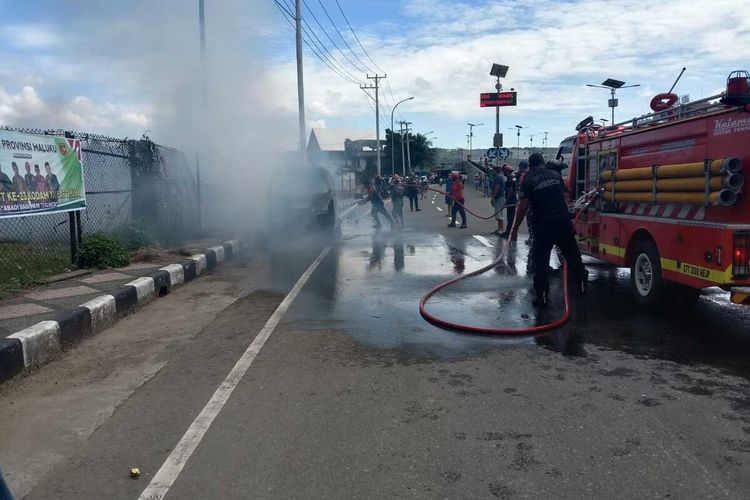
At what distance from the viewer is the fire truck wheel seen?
21.6 ft

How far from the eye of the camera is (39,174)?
7.72 meters

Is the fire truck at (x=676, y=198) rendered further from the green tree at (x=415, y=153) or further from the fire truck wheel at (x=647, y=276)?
the green tree at (x=415, y=153)

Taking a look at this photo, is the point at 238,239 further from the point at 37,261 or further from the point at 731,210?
the point at 731,210

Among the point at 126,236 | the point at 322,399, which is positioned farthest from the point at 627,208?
the point at 126,236

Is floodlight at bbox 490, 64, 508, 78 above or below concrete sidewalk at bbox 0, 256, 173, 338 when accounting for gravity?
above

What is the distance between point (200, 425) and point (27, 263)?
241 inches

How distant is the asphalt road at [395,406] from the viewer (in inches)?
126

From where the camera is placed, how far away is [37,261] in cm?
887

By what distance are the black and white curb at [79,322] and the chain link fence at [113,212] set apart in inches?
53.3

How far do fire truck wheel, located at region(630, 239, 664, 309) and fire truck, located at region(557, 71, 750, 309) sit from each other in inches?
0.4

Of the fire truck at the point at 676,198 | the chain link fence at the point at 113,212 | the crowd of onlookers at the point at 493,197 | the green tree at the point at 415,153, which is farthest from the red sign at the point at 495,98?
the green tree at the point at 415,153

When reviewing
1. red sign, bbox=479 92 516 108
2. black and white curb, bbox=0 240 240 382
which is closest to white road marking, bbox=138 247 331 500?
black and white curb, bbox=0 240 240 382

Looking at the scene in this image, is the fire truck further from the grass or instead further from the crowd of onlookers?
the grass

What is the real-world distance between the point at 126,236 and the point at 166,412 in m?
7.81
